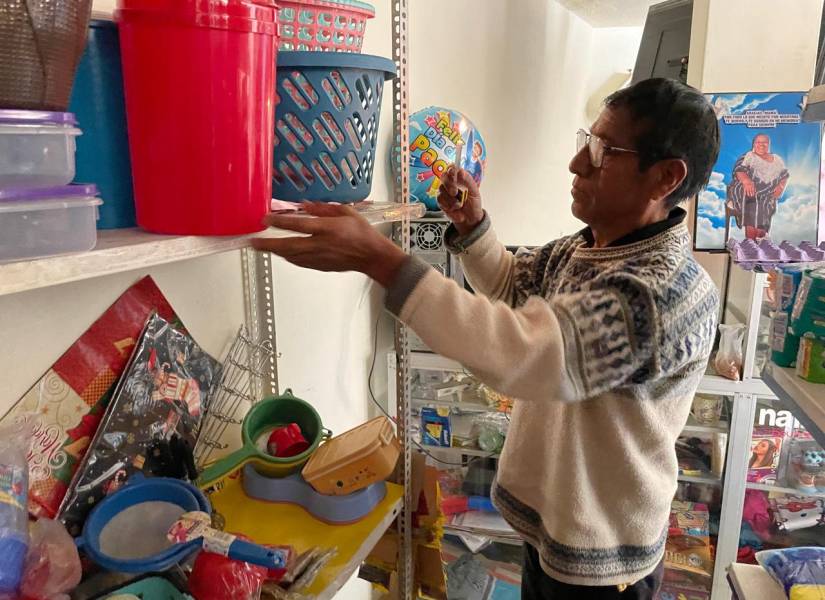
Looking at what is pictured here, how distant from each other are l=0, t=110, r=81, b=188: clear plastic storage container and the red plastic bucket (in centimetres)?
9

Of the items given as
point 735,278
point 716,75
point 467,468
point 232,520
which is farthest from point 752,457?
point 232,520

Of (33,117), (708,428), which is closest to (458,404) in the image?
(708,428)

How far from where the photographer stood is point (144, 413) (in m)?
0.96

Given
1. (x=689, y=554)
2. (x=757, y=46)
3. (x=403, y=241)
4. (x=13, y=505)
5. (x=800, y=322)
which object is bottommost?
(x=689, y=554)

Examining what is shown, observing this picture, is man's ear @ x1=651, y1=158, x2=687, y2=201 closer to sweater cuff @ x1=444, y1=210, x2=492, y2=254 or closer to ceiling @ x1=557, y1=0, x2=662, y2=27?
sweater cuff @ x1=444, y1=210, x2=492, y2=254

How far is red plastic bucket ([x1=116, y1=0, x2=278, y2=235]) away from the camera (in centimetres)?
59

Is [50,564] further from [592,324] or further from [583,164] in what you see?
[583,164]

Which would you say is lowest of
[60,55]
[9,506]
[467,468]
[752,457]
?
[467,468]

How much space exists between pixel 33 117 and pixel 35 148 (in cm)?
3

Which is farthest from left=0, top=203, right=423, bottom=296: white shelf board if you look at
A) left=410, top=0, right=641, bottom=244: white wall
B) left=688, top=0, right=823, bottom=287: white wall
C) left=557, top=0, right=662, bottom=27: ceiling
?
left=557, top=0, right=662, bottom=27: ceiling

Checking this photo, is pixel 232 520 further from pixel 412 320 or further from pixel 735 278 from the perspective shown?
pixel 735 278

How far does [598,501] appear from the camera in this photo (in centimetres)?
104

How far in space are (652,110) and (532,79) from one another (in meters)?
2.78

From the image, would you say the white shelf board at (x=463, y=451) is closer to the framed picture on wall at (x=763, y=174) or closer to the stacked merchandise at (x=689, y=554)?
the stacked merchandise at (x=689, y=554)
